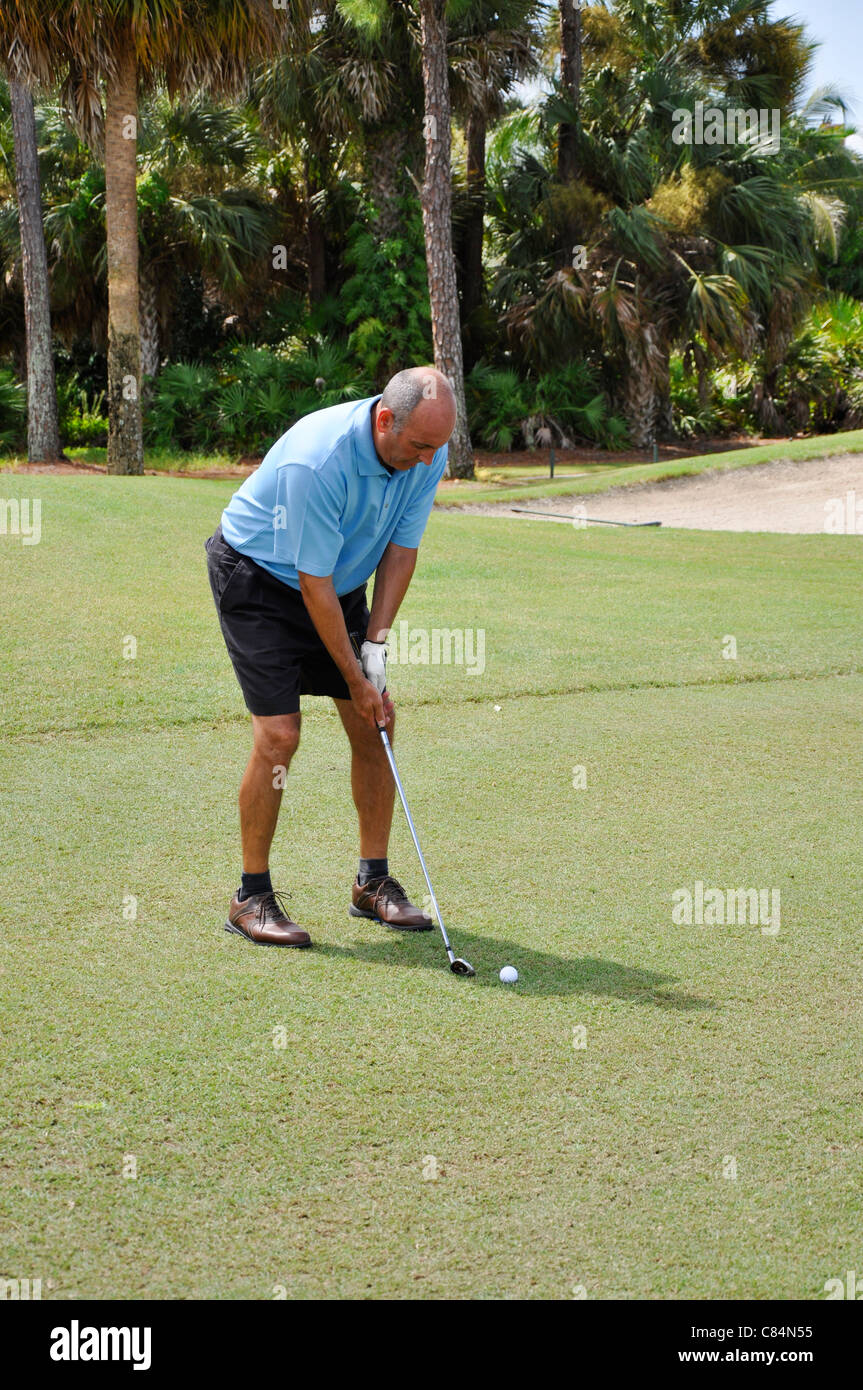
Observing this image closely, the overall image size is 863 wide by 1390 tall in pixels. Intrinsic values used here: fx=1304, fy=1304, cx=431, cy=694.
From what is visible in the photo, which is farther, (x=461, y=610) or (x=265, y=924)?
(x=461, y=610)

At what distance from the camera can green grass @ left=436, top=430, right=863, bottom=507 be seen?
66.7ft

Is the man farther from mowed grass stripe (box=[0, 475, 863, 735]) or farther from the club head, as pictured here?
mowed grass stripe (box=[0, 475, 863, 735])

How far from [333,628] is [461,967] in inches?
45.2

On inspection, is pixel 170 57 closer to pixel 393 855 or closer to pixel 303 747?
pixel 303 747

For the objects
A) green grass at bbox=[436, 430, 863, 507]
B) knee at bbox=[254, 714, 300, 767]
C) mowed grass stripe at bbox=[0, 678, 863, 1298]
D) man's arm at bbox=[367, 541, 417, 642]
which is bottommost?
mowed grass stripe at bbox=[0, 678, 863, 1298]

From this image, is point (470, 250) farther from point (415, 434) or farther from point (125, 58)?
point (415, 434)

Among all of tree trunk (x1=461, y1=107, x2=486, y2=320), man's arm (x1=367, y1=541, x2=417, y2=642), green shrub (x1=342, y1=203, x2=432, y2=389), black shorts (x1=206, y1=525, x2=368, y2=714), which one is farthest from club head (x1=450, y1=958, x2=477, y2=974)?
tree trunk (x1=461, y1=107, x2=486, y2=320)

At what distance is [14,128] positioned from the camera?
22000mm

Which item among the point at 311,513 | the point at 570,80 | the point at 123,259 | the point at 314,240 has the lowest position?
the point at 311,513

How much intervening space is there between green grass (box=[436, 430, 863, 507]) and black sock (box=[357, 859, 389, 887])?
607 inches

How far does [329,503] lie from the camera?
4133mm

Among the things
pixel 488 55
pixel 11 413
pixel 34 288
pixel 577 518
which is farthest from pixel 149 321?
pixel 577 518

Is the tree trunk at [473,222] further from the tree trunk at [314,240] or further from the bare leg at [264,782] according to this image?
the bare leg at [264,782]

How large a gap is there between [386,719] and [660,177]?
80.1 ft
